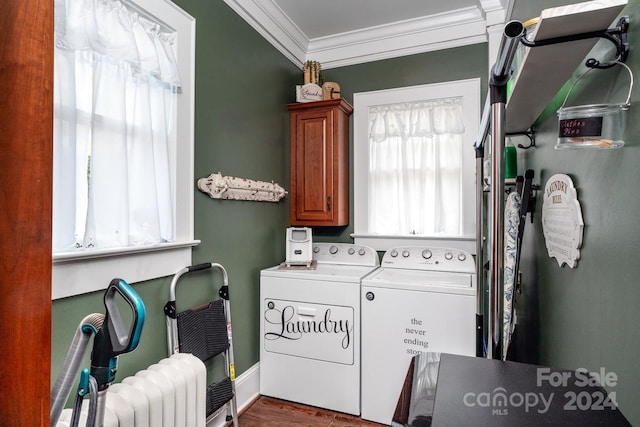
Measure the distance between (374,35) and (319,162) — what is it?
117 centimetres

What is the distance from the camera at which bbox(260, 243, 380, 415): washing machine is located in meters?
2.22

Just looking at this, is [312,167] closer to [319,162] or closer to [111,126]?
[319,162]

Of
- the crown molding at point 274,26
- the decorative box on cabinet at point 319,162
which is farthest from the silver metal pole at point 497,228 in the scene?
the crown molding at point 274,26

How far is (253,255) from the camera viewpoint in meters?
2.48

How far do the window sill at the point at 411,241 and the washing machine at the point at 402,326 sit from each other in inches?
15.0

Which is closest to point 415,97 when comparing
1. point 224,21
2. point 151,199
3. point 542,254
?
point 224,21

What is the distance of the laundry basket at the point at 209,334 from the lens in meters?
1.69

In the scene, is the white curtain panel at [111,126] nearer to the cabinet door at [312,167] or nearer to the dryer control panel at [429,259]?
the cabinet door at [312,167]

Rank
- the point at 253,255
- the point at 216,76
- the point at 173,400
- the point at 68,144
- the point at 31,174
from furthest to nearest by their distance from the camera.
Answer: the point at 253,255
the point at 216,76
the point at 173,400
the point at 68,144
the point at 31,174

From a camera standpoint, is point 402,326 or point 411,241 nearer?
point 402,326

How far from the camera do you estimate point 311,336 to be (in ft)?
7.54

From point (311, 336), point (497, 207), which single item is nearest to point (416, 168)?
point (311, 336)

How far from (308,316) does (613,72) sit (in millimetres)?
1982

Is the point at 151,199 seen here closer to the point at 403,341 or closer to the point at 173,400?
the point at 173,400
